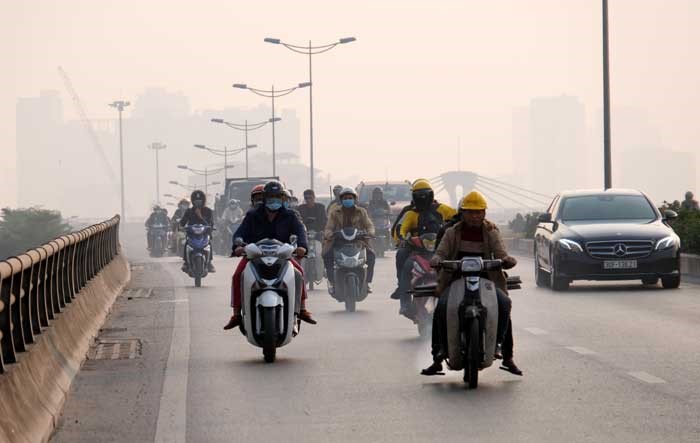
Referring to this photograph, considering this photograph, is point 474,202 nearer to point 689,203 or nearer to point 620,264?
point 620,264

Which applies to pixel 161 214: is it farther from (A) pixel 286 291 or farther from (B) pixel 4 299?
(B) pixel 4 299

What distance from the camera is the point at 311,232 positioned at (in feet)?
89.6

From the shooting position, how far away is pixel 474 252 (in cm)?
1305

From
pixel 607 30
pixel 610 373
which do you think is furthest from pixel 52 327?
pixel 607 30

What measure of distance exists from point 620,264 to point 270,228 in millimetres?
10276

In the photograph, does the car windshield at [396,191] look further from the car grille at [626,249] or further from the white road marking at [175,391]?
the white road marking at [175,391]

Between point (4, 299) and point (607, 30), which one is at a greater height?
point (607, 30)

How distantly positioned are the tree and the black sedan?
7509 cm

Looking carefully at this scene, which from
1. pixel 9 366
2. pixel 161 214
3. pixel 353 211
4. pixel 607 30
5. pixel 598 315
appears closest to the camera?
pixel 9 366

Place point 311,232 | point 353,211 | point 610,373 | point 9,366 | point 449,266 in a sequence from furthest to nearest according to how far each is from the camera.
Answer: point 311,232 → point 353,211 → point 610,373 → point 449,266 → point 9,366

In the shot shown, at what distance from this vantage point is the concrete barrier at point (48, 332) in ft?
31.2

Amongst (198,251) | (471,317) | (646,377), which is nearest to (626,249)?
(198,251)

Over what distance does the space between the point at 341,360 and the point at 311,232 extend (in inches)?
474

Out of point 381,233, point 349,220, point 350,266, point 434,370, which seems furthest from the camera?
point 381,233
